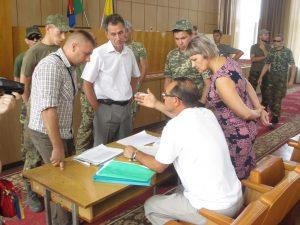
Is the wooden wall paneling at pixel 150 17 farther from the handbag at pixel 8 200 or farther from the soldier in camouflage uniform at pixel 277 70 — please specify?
the handbag at pixel 8 200

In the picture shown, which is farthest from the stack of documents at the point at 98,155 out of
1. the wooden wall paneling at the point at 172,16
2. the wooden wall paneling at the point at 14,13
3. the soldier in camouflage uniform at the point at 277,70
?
the wooden wall paneling at the point at 172,16

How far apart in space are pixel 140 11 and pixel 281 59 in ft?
9.10

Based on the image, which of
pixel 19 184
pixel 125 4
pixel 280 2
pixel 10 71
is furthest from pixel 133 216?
pixel 280 2

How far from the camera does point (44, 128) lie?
2051mm

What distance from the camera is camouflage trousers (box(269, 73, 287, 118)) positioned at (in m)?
5.38

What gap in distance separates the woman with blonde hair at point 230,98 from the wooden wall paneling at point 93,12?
12.7ft

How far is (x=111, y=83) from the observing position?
8.70ft

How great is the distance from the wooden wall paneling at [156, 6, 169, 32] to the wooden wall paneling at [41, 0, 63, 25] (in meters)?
2.40

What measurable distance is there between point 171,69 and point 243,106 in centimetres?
137

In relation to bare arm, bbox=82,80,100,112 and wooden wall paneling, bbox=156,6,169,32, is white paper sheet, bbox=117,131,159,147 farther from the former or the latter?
wooden wall paneling, bbox=156,6,169,32

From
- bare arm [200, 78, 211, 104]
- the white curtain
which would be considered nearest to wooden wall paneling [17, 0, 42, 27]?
bare arm [200, 78, 211, 104]

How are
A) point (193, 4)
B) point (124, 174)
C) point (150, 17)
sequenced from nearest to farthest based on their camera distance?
point (124, 174) < point (150, 17) < point (193, 4)

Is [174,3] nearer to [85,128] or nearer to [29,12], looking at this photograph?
[29,12]

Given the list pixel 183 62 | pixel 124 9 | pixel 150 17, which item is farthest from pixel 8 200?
pixel 150 17
